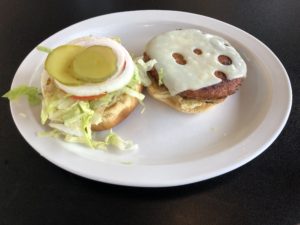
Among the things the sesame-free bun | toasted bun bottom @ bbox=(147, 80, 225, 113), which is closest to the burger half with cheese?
toasted bun bottom @ bbox=(147, 80, 225, 113)

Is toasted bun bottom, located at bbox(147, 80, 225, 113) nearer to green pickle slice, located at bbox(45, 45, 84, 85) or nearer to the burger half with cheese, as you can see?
the burger half with cheese

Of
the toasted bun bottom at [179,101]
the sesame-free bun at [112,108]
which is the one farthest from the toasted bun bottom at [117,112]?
the toasted bun bottom at [179,101]

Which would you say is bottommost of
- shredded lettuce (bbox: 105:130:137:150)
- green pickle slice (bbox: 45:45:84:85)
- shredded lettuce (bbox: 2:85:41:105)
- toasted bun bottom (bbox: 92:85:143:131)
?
shredded lettuce (bbox: 105:130:137:150)

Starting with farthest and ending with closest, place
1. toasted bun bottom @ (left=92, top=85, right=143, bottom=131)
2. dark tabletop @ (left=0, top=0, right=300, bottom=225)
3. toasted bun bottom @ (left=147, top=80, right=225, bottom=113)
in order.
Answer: toasted bun bottom @ (left=147, top=80, right=225, bottom=113) < toasted bun bottom @ (left=92, top=85, right=143, bottom=131) < dark tabletop @ (left=0, top=0, right=300, bottom=225)

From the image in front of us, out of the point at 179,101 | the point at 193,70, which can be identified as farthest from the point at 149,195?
the point at 193,70

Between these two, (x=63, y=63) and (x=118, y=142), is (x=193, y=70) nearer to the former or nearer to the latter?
(x=118, y=142)

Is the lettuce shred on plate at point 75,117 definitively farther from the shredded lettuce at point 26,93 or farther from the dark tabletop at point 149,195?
the dark tabletop at point 149,195
